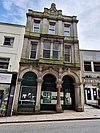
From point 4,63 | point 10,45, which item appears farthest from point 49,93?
point 10,45

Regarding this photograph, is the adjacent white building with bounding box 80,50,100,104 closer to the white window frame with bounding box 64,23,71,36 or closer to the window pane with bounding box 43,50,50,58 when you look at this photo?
the white window frame with bounding box 64,23,71,36

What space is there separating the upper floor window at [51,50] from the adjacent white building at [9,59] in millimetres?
2864

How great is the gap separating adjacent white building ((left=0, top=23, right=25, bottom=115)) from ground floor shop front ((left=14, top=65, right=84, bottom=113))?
0.80 metres

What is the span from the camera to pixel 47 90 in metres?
13.0

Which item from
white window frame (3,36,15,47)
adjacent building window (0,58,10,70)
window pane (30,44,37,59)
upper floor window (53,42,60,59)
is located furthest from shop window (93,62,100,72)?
adjacent building window (0,58,10,70)

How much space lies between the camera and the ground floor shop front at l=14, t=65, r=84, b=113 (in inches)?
468

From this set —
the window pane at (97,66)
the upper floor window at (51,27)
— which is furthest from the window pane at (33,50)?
the window pane at (97,66)

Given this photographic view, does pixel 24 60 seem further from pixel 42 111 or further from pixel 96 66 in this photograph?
pixel 96 66

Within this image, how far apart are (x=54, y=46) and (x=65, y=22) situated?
3.99 meters

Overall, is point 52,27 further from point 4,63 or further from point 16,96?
point 16,96

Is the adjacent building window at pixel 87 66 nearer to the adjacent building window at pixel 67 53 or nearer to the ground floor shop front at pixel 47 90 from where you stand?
the adjacent building window at pixel 67 53

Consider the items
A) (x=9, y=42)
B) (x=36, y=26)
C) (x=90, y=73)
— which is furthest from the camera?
(x=90, y=73)

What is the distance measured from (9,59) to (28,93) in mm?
4215

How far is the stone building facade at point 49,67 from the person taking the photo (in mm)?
12219
